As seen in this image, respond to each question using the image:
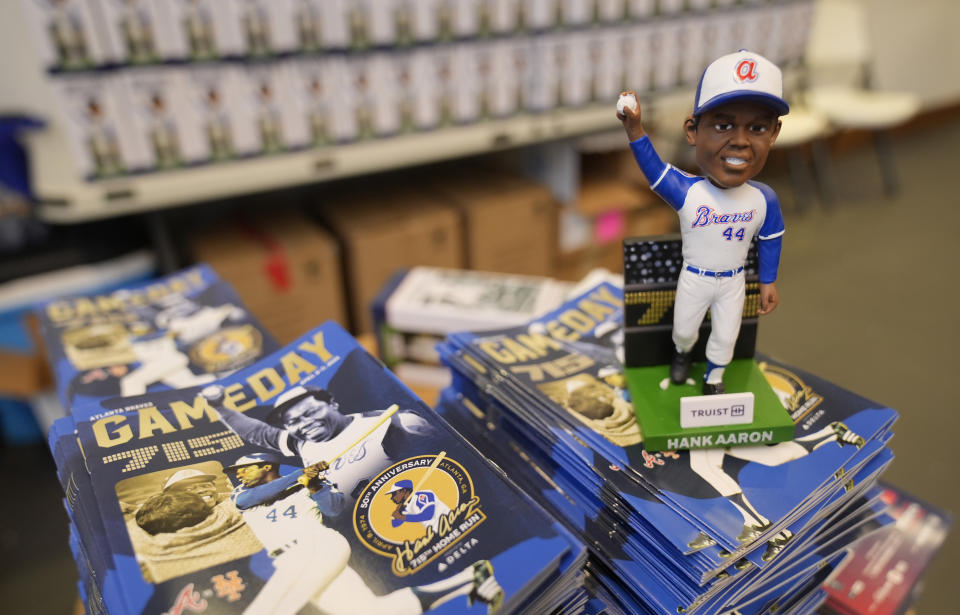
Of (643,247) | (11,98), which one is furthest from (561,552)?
(11,98)

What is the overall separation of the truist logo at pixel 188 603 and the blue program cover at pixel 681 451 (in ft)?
1.20

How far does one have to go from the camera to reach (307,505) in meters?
0.55

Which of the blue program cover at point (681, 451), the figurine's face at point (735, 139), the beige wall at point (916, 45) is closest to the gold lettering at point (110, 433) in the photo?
the blue program cover at point (681, 451)

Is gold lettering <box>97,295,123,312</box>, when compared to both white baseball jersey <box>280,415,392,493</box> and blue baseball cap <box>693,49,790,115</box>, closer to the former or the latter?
white baseball jersey <box>280,415,392,493</box>

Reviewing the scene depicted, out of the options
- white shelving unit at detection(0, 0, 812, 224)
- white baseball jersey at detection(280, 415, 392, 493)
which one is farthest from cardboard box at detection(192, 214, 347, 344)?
white baseball jersey at detection(280, 415, 392, 493)

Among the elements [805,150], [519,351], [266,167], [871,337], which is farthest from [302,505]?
[805,150]

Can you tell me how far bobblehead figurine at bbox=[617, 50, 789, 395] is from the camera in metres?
0.58

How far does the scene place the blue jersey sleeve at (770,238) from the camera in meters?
0.65

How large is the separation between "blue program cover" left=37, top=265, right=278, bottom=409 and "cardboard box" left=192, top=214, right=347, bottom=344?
0.75 m

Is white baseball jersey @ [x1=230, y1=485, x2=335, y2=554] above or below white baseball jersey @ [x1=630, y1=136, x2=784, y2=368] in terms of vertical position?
below

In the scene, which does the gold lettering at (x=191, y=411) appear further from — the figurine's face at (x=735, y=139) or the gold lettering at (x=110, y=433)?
the figurine's face at (x=735, y=139)

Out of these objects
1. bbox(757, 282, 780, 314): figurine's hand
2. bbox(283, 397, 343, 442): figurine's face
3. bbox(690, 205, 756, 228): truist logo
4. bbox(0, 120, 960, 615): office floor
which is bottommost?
bbox(0, 120, 960, 615): office floor

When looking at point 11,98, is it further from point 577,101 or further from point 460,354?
point 460,354

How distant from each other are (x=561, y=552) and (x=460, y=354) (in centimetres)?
36
